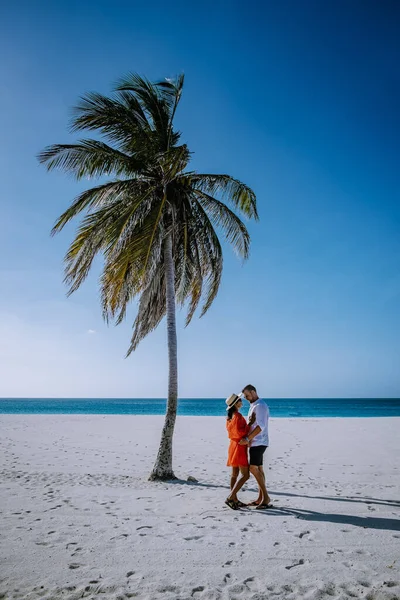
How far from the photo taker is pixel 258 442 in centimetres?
609

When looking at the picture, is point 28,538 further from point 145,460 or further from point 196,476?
point 145,460

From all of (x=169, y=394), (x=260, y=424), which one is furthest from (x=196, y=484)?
(x=260, y=424)

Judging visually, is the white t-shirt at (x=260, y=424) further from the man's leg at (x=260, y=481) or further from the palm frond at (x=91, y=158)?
the palm frond at (x=91, y=158)

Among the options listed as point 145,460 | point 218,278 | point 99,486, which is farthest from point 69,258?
point 145,460

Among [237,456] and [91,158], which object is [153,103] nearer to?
[91,158]

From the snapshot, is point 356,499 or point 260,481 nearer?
point 260,481

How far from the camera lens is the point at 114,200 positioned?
10.0 metres

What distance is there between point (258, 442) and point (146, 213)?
5932mm

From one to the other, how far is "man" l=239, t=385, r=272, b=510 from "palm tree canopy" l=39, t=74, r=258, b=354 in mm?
4196

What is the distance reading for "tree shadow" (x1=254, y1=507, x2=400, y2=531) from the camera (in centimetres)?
523

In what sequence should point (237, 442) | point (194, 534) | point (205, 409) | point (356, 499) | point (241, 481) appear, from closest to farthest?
point (194, 534) → point (241, 481) → point (237, 442) → point (356, 499) → point (205, 409)

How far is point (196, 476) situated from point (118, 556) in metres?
4.80

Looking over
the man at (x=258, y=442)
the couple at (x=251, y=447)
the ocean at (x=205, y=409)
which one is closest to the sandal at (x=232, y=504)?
the couple at (x=251, y=447)

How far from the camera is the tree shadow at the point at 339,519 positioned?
5.23m
